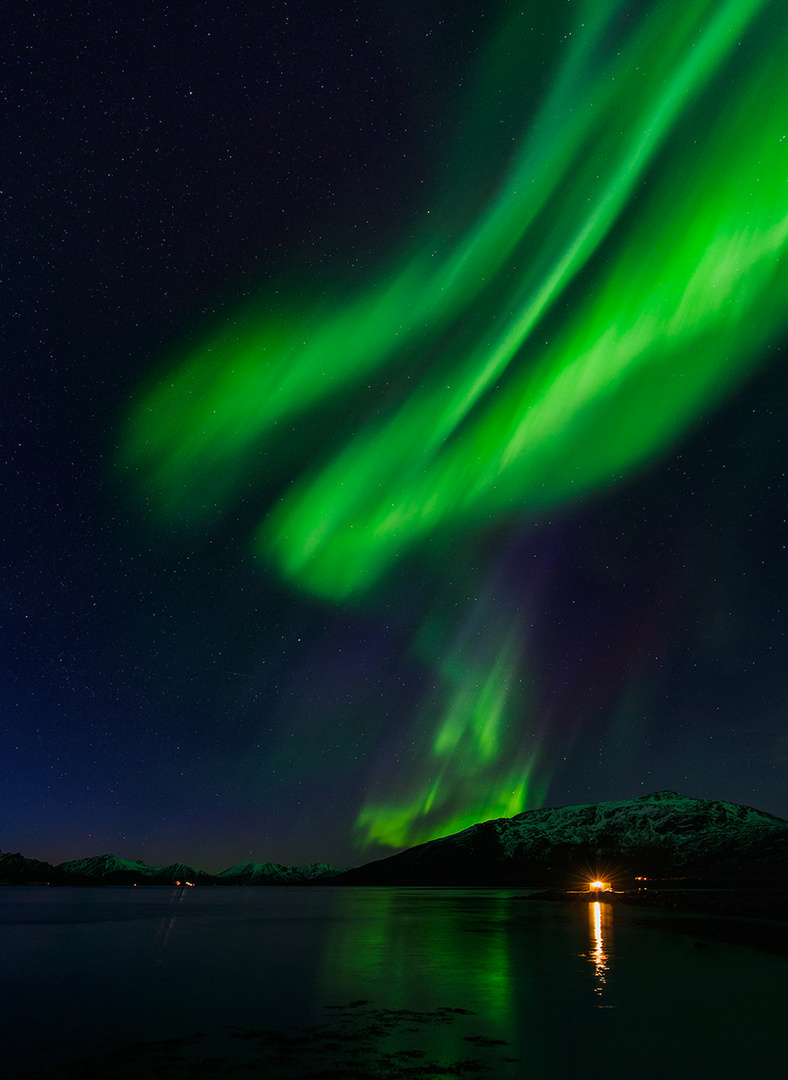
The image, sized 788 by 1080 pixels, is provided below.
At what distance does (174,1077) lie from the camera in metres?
15.2

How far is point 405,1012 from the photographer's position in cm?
2258

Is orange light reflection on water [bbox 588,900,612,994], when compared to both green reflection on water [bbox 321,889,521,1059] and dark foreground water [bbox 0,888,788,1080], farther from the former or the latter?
green reflection on water [bbox 321,889,521,1059]

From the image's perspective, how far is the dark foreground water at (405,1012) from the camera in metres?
16.6

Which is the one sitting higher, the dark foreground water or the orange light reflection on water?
the orange light reflection on water

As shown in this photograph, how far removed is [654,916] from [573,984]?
46.8m

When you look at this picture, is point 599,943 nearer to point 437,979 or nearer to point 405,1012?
point 437,979

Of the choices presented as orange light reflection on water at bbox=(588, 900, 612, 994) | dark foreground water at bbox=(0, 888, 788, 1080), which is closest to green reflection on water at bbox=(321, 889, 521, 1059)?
dark foreground water at bbox=(0, 888, 788, 1080)

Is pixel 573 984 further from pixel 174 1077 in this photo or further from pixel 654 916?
pixel 654 916

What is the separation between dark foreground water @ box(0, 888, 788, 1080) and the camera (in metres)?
16.6

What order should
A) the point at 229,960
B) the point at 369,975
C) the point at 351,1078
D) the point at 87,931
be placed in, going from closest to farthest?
the point at 351,1078, the point at 369,975, the point at 229,960, the point at 87,931

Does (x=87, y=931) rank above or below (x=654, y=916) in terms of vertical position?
below

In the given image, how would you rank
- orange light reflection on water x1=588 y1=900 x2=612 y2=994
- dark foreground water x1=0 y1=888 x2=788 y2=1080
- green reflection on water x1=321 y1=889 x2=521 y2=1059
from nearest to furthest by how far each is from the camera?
dark foreground water x1=0 y1=888 x2=788 y2=1080 < green reflection on water x1=321 y1=889 x2=521 y2=1059 < orange light reflection on water x1=588 y1=900 x2=612 y2=994

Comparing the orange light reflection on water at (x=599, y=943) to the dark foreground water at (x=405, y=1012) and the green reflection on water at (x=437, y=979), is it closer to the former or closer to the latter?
the dark foreground water at (x=405, y=1012)

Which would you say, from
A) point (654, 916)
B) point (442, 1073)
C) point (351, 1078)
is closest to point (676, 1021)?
point (442, 1073)
